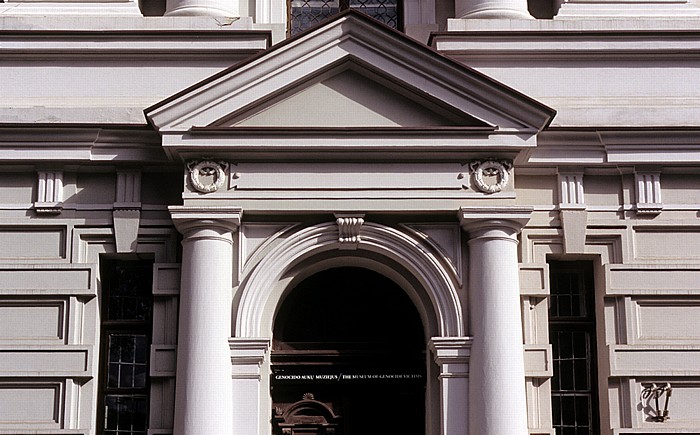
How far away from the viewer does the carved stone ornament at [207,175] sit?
1584 cm

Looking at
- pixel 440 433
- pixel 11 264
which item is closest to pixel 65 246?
pixel 11 264

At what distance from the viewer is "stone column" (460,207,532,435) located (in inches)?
600

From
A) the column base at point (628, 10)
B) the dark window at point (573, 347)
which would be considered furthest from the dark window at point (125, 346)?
the column base at point (628, 10)

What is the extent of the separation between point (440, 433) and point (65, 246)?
4.93m

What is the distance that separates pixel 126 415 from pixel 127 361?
0.64 metres

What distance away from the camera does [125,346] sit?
54.5ft

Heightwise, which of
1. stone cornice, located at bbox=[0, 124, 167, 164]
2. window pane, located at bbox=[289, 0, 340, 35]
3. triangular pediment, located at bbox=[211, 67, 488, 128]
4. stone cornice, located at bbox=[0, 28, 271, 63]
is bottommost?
stone cornice, located at bbox=[0, 124, 167, 164]

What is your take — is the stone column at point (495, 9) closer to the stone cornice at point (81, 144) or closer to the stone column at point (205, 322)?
the stone column at point (205, 322)

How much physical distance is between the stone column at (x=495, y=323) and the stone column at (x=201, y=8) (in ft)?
14.1

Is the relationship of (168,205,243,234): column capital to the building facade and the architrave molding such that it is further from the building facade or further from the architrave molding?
the architrave molding

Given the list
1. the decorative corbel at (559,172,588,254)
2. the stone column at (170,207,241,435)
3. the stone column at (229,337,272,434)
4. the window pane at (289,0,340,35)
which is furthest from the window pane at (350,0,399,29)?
the stone column at (229,337,272,434)

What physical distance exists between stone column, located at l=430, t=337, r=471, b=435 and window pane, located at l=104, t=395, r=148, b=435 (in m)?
3.55

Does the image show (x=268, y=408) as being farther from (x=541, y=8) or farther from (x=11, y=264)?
(x=541, y=8)

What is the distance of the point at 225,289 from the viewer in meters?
15.7
